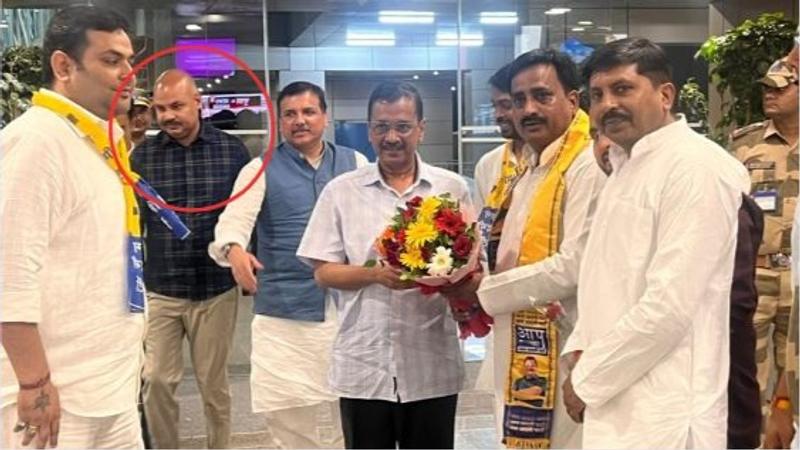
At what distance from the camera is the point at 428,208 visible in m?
2.25

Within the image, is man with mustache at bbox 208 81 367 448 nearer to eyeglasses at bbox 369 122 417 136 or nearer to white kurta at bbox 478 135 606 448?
eyeglasses at bbox 369 122 417 136

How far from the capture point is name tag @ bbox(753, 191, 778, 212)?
10.7 ft

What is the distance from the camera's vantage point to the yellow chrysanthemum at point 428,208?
2.24m

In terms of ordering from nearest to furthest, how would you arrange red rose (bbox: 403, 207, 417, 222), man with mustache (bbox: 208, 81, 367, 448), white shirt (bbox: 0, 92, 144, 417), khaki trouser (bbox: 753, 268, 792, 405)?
white shirt (bbox: 0, 92, 144, 417) → red rose (bbox: 403, 207, 417, 222) → man with mustache (bbox: 208, 81, 367, 448) → khaki trouser (bbox: 753, 268, 792, 405)

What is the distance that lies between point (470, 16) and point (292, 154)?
3451 millimetres

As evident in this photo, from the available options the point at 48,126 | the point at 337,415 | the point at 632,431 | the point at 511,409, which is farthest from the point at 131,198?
the point at 337,415

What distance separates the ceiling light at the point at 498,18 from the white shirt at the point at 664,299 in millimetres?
4542

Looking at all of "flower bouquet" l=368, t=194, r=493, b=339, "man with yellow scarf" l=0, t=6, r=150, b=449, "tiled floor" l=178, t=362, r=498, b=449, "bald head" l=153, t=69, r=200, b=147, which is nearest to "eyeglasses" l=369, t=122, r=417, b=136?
"flower bouquet" l=368, t=194, r=493, b=339

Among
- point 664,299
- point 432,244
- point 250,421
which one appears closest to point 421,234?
point 432,244

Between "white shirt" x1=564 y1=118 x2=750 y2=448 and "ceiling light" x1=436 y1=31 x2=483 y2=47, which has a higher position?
"ceiling light" x1=436 y1=31 x2=483 y2=47

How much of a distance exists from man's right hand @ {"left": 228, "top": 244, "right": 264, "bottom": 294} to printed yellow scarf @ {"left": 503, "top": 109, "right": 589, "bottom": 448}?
89cm

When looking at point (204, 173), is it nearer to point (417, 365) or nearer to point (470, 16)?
point (417, 365)

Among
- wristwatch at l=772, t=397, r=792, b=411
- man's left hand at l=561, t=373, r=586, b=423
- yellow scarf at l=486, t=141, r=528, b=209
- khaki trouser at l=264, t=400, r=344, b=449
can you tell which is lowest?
khaki trouser at l=264, t=400, r=344, b=449

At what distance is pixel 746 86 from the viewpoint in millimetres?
4625
